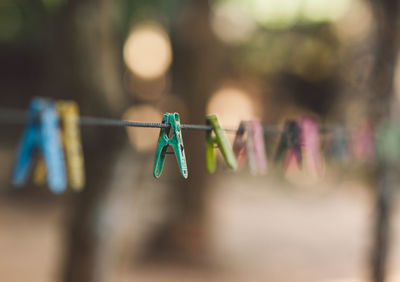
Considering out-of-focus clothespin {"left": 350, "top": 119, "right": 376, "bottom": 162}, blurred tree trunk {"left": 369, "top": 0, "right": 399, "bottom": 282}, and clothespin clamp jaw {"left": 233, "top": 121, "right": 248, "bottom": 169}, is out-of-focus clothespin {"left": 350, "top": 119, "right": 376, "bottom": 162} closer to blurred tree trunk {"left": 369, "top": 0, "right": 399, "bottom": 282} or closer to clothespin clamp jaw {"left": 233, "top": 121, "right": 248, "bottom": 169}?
blurred tree trunk {"left": 369, "top": 0, "right": 399, "bottom": 282}

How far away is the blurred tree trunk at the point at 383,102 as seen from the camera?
4.85 meters

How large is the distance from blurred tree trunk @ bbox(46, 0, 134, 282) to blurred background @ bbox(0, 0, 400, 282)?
0.01 metres

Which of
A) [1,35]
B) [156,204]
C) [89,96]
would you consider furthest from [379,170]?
[1,35]

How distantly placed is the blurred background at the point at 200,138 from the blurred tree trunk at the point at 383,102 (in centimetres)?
1

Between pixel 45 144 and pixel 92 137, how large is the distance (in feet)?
7.92

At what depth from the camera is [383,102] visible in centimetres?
507

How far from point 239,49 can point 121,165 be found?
988 centimetres

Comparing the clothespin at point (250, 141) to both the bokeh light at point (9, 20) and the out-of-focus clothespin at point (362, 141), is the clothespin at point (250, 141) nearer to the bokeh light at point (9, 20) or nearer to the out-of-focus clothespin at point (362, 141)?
the out-of-focus clothespin at point (362, 141)

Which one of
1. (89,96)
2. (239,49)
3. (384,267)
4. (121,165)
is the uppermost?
(239,49)

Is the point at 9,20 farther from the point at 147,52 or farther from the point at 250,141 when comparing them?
the point at 250,141

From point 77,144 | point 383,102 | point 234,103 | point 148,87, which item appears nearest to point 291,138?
point 77,144

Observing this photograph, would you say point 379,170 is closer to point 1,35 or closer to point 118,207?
point 118,207

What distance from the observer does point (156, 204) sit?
1069cm

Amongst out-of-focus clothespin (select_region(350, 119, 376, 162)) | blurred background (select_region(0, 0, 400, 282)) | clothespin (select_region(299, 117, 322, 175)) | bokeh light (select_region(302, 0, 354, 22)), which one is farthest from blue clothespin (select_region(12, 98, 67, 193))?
bokeh light (select_region(302, 0, 354, 22))
